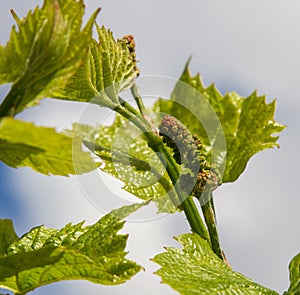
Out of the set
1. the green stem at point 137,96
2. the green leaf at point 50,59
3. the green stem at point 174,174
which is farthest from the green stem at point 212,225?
the green leaf at point 50,59

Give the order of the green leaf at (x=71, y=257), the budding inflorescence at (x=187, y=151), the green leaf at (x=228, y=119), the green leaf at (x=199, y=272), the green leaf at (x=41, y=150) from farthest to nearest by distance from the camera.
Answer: the green leaf at (x=228, y=119)
the budding inflorescence at (x=187, y=151)
the green leaf at (x=199, y=272)
the green leaf at (x=71, y=257)
the green leaf at (x=41, y=150)

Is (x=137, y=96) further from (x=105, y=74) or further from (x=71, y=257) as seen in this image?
(x=71, y=257)

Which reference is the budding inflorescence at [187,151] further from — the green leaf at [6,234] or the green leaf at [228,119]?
the green leaf at [6,234]

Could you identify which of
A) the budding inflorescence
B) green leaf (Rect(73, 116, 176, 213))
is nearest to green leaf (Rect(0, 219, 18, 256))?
green leaf (Rect(73, 116, 176, 213))

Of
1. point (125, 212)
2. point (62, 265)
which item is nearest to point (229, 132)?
point (125, 212)

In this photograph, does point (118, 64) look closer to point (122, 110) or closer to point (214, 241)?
point (122, 110)

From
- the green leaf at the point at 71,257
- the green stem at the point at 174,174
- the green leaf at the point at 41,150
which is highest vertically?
the green stem at the point at 174,174

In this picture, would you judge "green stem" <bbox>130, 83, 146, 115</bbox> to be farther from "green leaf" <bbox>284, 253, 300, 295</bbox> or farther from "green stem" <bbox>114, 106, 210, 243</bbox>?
"green leaf" <bbox>284, 253, 300, 295</bbox>
